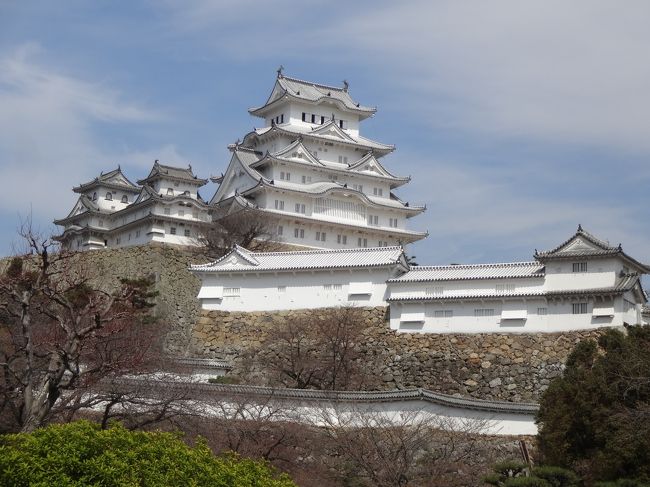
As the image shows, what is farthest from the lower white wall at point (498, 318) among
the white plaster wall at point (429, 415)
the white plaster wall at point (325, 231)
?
the white plaster wall at point (325, 231)

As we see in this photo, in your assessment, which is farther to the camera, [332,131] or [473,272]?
[332,131]

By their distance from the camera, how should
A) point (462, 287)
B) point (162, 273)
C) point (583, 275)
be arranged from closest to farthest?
point (583, 275)
point (462, 287)
point (162, 273)

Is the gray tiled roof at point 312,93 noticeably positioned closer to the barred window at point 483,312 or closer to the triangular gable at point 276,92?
the triangular gable at point 276,92

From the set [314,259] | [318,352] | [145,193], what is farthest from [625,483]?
[145,193]

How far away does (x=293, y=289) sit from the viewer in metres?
31.9

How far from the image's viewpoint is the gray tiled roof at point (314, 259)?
31.4 metres

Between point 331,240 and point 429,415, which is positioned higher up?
point 331,240

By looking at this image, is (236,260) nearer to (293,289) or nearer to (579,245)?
(293,289)

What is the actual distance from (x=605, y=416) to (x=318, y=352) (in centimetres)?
1113

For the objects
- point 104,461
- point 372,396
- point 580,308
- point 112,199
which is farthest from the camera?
point 112,199

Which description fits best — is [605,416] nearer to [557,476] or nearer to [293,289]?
[557,476]

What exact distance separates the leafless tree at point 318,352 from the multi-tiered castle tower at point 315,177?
10650 mm

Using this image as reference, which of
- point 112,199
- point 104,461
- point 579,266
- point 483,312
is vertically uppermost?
point 112,199

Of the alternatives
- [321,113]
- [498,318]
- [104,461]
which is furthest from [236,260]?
[104,461]
